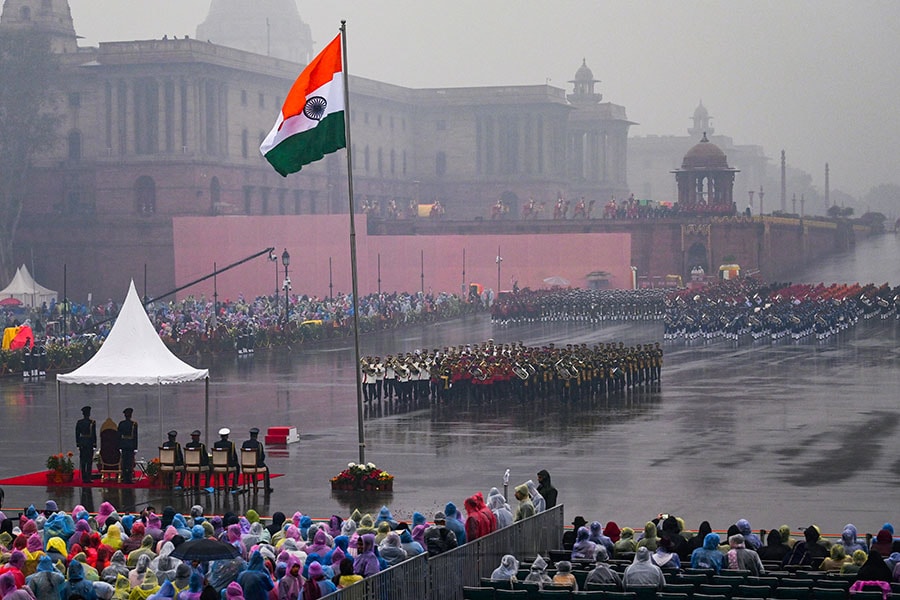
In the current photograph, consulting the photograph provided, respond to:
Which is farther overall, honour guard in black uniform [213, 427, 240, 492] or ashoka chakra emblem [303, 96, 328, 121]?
ashoka chakra emblem [303, 96, 328, 121]

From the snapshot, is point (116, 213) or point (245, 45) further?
point (245, 45)

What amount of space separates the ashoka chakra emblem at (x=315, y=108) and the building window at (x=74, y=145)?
72267 mm

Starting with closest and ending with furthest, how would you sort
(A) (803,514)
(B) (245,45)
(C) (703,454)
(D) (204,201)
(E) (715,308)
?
(A) (803,514) → (C) (703,454) → (E) (715,308) → (D) (204,201) → (B) (245,45)

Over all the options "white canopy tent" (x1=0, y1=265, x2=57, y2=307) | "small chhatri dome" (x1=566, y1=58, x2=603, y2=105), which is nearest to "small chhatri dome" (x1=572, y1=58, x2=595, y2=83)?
"small chhatri dome" (x1=566, y1=58, x2=603, y2=105)

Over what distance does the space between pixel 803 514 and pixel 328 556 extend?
8.46 m

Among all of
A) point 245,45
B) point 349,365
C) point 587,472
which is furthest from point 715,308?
point 245,45

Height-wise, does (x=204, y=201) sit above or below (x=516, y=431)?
above

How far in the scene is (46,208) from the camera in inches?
3629

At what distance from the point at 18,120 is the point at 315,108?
6851 cm

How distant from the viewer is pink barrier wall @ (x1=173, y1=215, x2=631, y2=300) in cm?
8162

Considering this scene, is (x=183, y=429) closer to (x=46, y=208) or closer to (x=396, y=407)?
(x=396, y=407)

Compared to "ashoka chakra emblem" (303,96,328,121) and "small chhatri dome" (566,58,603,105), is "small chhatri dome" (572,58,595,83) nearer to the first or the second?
"small chhatri dome" (566,58,603,105)

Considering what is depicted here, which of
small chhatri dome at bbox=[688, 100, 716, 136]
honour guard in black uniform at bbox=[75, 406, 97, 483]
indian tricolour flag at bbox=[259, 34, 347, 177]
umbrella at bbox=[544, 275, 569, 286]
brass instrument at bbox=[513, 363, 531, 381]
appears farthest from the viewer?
small chhatri dome at bbox=[688, 100, 716, 136]

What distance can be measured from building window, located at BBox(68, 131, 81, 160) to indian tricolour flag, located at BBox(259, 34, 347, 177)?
72190 millimetres
